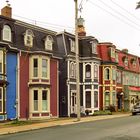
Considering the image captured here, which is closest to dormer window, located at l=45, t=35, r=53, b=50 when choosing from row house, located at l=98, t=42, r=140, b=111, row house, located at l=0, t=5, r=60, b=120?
row house, located at l=0, t=5, r=60, b=120

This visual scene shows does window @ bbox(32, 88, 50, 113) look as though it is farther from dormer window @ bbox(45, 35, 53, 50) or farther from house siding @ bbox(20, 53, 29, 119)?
dormer window @ bbox(45, 35, 53, 50)

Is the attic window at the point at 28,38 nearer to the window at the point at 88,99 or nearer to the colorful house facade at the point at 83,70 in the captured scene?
the colorful house facade at the point at 83,70

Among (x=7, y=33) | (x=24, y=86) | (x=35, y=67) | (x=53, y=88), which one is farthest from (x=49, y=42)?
(x=7, y=33)

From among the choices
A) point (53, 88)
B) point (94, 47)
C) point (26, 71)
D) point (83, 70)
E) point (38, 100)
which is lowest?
point (38, 100)

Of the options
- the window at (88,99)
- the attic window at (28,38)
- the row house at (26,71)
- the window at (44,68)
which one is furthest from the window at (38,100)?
the window at (88,99)

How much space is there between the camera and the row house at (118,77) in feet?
189

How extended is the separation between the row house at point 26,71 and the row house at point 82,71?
11.9ft

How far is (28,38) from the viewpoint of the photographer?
41438 mm

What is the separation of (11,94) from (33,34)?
22.7ft

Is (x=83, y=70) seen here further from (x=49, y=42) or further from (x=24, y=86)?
(x=24, y=86)

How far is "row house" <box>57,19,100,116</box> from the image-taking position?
48.6 meters

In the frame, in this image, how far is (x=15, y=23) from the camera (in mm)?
40062

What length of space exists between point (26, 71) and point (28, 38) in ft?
10.6

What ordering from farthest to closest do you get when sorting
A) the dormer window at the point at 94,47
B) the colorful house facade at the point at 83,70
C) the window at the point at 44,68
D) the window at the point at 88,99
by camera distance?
the dormer window at the point at 94,47 → the window at the point at 88,99 → the colorful house facade at the point at 83,70 → the window at the point at 44,68
